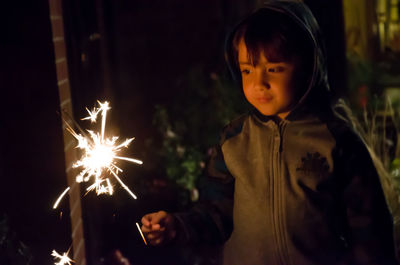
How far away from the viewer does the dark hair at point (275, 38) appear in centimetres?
248

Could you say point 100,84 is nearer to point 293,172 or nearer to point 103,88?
point 103,88

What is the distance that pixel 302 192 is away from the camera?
8.23 feet

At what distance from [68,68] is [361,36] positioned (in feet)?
12.4

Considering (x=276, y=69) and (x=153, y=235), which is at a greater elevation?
(x=276, y=69)

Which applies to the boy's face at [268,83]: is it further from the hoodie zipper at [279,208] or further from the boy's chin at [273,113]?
the hoodie zipper at [279,208]

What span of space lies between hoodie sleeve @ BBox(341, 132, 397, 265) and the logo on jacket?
0.32ft

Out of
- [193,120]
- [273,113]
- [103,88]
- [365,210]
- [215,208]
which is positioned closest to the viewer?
[365,210]

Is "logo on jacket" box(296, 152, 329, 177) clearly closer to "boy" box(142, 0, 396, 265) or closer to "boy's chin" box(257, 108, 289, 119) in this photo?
"boy" box(142, 0, 396, 265)

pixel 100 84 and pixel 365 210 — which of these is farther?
pixel 100 84

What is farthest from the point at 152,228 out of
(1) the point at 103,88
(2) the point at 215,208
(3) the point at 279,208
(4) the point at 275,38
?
(1) the point at 103,88

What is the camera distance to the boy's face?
248 cm

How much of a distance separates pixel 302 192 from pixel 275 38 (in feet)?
2.53

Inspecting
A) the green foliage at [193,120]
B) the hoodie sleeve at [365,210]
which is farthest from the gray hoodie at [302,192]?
the green foliage at [193,120]

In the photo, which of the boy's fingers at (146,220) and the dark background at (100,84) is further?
the dark background at (100,84)
